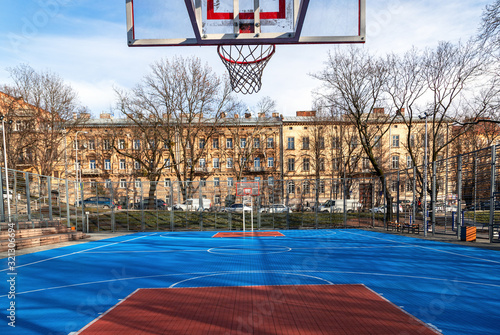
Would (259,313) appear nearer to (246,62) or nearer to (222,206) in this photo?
(246,62)

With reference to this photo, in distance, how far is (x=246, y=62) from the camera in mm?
10203

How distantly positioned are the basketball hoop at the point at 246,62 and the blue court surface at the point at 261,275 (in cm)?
596

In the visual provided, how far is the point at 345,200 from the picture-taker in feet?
82.3

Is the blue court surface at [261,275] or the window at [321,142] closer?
the blue court surface at [261,275]

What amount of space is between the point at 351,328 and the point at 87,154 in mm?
48800

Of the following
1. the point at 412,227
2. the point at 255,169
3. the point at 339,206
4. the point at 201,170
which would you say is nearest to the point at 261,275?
the point at 412,227

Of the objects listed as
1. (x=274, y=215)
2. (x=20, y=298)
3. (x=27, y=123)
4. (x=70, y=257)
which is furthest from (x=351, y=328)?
(x=27, y=123)

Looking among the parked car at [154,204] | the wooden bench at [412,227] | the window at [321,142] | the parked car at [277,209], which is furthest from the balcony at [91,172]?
the wooden bench at [412,227]

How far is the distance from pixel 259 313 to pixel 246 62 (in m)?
7.20

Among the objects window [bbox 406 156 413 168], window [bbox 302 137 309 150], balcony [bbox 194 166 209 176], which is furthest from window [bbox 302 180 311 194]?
window [bbox 406 156 413 168]

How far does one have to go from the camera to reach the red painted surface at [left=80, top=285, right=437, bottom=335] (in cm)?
575

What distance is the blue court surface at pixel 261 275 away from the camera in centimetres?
648

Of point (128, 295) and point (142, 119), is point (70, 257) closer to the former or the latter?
point (128, 295)

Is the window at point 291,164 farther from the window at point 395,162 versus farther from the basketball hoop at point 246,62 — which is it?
the basketball hoop at point 246,62
